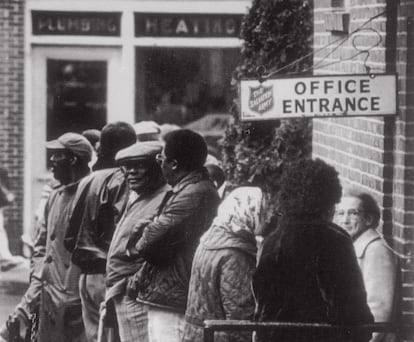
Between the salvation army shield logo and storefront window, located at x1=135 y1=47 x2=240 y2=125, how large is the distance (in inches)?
402

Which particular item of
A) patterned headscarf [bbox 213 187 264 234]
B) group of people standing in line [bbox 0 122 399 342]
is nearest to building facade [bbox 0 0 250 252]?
group of people standing in line [bbox 0 122 399 342]

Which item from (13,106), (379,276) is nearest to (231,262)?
(379,276)

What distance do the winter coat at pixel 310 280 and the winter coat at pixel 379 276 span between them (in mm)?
→ 1038

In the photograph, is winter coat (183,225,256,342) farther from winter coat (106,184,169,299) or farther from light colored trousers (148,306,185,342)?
winter coat (106,184,169,299)

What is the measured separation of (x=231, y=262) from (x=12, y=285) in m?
9.33

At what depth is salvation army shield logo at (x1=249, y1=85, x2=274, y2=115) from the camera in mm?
7793

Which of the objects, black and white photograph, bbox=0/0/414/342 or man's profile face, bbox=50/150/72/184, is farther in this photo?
man's profile face, bbox=50/150/72/184

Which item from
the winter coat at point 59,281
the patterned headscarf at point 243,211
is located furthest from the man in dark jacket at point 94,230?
the patterned headscarf at point 243,211

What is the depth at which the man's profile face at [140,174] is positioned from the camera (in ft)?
28.7

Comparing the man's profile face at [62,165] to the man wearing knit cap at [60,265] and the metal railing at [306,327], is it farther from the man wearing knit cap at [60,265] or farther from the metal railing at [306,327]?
the metal railing at [306,327]

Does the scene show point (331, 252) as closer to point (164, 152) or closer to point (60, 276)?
point (164, 152)

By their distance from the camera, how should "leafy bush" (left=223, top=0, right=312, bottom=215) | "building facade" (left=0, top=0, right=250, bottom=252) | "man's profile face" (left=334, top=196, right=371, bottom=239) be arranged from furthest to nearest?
"building facade" (left=0, top=0, right=250, bottom=252) → "leafy bush" (left=223, top=0, right=312, bottom=215) → "man's profile face" (left=334, top=196, right=371, bottom=239)

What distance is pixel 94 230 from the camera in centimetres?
959

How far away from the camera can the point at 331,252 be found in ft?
19.8
